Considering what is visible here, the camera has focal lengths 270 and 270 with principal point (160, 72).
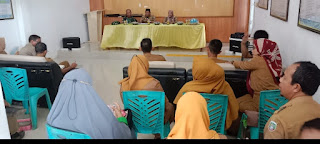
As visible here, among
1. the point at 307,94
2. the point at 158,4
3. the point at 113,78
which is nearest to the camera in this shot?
the point at 307,94

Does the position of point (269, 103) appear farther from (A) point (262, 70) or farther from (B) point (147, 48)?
(B) point (147, 48)

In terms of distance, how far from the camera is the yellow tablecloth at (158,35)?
284 inches

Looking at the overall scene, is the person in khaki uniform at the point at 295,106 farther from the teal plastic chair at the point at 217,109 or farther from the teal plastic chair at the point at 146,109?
the teal plastic chair at the point at 146,109

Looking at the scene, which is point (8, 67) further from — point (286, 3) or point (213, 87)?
point (286, 3)

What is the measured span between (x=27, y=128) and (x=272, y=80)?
293 centimetres

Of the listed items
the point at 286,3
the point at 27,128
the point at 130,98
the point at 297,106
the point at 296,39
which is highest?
the point at 286,3

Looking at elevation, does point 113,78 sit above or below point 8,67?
below

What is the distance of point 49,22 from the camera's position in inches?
279

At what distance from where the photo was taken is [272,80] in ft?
9.36

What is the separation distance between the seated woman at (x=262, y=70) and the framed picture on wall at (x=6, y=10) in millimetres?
5024

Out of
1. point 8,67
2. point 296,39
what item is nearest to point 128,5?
point 8,67

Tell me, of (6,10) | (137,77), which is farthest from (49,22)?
(137,77)

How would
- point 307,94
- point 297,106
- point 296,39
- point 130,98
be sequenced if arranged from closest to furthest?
point 297,106, point 307,94, point 130,98, point 296,39

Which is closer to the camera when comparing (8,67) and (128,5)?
(8,67)
